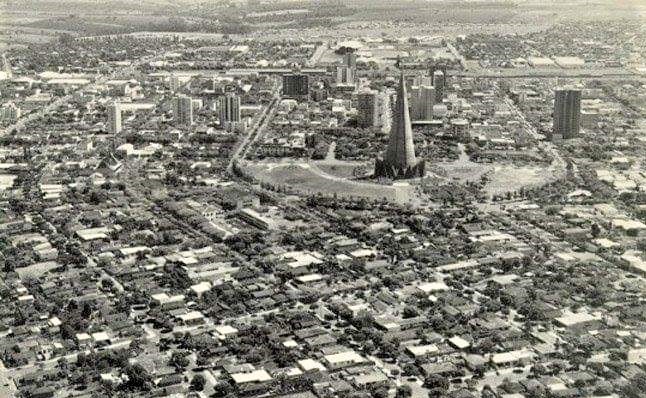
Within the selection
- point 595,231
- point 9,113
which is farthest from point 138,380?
point 9,113

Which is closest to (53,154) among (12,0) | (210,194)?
(210,194)

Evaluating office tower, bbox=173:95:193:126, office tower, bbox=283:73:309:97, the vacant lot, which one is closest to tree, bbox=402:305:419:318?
the vacant lot

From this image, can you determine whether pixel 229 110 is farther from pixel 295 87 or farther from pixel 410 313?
pixel 410 313

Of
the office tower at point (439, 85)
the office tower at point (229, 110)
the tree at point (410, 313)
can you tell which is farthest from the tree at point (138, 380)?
the office tower at point (439, 85)

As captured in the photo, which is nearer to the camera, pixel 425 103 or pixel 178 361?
pixel 178 361

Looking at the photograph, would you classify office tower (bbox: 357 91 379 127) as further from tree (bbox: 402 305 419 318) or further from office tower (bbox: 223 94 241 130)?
tree (bbox: 402 305 419 318)

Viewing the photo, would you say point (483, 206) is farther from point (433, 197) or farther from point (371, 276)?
point (371, 276)
